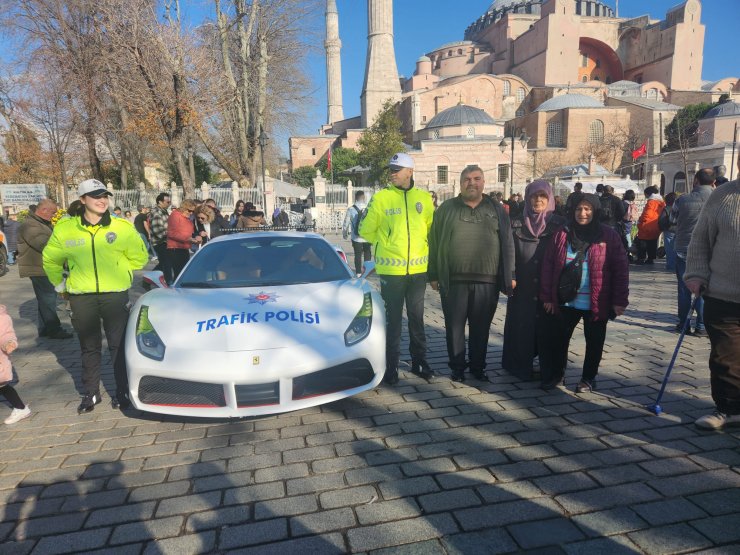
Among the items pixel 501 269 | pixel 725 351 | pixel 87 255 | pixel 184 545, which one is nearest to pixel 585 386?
pixel 725 351

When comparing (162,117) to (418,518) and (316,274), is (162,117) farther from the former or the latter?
(418,518)

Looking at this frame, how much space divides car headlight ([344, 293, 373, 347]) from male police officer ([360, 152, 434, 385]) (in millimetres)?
499

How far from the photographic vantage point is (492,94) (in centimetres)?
6322

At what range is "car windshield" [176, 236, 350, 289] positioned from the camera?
13.9ft

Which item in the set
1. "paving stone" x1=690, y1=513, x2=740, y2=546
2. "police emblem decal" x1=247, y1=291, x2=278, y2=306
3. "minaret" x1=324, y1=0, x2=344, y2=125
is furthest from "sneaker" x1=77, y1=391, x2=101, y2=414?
"minaret" x1=324, y1=0, x2=344, y2=125

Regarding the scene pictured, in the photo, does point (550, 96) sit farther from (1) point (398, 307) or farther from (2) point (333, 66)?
(1) point (398, 307)

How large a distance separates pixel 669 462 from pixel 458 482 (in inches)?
53.6

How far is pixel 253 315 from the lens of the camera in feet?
11.5

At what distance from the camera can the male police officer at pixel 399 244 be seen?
167 inches

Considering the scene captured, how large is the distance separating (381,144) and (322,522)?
4110 centimetres

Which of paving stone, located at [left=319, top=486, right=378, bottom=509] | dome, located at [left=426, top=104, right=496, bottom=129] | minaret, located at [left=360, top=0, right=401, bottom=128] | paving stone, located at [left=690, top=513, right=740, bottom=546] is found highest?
minaret, located at [left=360, top=0, right=401, bottom=128]

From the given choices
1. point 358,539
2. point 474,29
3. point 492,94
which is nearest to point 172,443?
point 358,539

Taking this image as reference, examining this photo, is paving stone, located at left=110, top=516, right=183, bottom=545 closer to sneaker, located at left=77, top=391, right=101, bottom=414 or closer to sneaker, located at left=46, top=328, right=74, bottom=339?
sneaker, located at left=77, top=391, right=101, bottom=414

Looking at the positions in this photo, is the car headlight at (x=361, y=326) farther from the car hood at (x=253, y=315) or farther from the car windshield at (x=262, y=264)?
the car windshield at (x=262, y=264)
